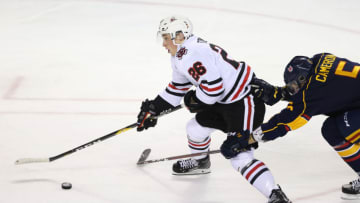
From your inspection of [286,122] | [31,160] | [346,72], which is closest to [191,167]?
[286,122]

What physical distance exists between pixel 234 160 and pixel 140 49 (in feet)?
11.0

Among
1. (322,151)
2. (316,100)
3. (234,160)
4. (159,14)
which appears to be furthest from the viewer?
(159,14)

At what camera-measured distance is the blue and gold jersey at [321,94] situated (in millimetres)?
3119

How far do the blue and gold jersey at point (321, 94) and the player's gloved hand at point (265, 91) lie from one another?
0.31m

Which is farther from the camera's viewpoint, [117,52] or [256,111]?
[117,52]

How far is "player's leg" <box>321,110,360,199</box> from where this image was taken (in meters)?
3.23

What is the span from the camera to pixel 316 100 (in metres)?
3.12

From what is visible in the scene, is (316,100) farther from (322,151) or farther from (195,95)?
(322,151)

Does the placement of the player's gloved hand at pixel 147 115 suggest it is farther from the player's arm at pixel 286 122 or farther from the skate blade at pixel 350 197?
the skate blade at pixel 350 197

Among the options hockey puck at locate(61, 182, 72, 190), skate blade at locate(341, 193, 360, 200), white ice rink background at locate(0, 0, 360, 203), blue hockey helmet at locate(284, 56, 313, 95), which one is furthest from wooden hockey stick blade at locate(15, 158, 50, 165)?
skate blade at locate(341, 193, 360, 200)

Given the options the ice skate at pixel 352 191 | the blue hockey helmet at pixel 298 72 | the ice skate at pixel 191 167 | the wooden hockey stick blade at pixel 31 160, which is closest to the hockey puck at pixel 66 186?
the wooden hockey stick blade at pixel 31 160

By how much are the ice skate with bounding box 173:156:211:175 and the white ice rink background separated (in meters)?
0.06

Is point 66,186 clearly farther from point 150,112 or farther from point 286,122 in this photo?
point 286,122

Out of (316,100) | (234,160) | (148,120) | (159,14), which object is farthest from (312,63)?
(159,14)
